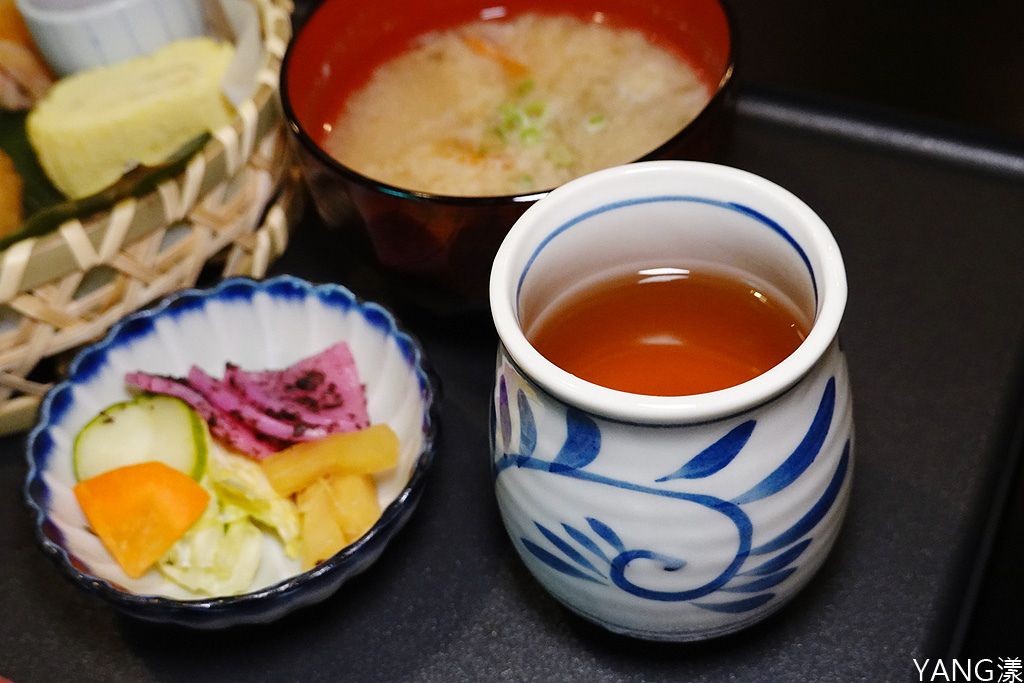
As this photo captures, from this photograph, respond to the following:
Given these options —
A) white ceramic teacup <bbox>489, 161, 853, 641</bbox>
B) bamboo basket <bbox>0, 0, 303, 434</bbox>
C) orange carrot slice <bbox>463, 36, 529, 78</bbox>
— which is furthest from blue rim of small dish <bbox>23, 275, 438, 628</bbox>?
orange carrot slice <bbox>463, 36, 529, 78</bbox>

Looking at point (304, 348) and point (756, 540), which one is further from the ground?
point (756, 540)

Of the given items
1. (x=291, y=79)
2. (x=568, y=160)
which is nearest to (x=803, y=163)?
(x=568, y=160)

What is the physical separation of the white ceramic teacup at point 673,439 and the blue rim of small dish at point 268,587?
5.6 inches

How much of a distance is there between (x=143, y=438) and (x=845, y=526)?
64 cm

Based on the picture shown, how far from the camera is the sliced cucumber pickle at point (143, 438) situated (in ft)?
2.84

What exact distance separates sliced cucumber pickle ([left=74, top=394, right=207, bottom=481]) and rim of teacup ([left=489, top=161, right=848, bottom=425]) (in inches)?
16.1

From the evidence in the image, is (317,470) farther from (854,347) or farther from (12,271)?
(854,347)

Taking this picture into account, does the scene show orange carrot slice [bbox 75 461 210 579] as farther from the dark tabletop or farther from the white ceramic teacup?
the white ceramic teacup

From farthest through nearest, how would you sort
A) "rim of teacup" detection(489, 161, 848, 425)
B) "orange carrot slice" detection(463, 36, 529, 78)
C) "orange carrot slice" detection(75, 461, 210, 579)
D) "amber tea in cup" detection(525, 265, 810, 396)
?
"orange carrot slice" detection(463, 36, 529, 78) < "orange carrot slice" detection(75, 461, 210, 579) < "amber tea in cup" detection(525, 265, 810, 396) < "rim of teacup" detection(489, 161, 848, 425)

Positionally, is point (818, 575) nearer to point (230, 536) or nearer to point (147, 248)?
point (230, 536)

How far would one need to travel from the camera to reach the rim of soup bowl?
2.58 ft

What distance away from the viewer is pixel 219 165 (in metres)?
0.92

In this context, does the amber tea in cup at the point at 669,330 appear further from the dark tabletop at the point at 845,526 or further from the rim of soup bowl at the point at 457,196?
the dark tabletop at the point at 845,526

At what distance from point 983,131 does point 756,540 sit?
757 mm
